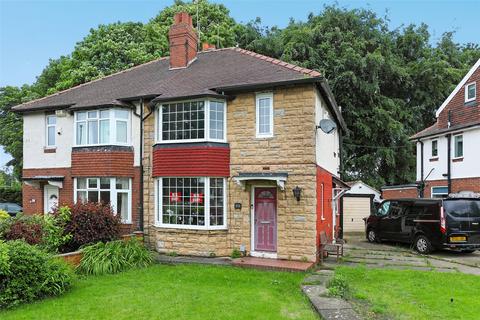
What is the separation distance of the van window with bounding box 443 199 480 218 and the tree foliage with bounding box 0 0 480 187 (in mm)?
13847

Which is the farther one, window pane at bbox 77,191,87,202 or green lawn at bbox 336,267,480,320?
window pane at bbox 77,191,87,202

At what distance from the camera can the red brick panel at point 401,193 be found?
23.5 meters

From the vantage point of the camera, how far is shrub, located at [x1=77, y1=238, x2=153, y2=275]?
11.1 m

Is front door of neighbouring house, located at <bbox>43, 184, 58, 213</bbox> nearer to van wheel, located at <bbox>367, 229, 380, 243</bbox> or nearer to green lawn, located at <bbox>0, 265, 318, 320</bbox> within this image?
green lawn, located at <bbox>0, 265, 318, 320</bbox>

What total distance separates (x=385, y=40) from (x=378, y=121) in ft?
22.4

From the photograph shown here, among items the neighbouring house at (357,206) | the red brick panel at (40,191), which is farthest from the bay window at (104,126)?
the neighbouring house at (357,206)

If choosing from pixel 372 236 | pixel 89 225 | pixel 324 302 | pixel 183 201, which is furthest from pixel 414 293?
pixel 89 225

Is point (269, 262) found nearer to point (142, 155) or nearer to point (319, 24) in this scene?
point (142, 155)

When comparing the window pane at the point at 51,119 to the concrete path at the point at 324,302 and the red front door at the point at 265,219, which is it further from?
the concrete path at the point at 324,302

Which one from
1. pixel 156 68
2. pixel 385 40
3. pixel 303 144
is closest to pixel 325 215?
pixel 303 144

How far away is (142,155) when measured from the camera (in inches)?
571

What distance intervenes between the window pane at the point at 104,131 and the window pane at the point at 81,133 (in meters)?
0.75

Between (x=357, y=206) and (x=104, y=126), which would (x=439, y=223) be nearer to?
(x=357, y=206)

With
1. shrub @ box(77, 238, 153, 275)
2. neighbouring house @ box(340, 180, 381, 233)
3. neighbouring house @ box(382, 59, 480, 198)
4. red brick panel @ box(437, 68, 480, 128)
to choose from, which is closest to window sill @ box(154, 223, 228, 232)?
shrub @ box(77, 238, 153, 275)
